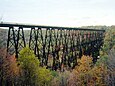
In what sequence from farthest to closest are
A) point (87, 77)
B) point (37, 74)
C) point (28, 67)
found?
1. point (87, 77)
2. point (37, 74)
3. point (28, 67)

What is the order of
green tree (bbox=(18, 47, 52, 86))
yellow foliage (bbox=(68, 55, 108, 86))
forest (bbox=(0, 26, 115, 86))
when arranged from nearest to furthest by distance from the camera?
forest (bbox=(0, 26, 115, 86))
green tree (bbox=(18, 47, 52, 86))
yellow foliage (bbox=(68, 55, 108, 86))

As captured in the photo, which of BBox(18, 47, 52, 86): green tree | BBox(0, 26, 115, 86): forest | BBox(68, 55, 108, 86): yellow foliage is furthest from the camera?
BBox(68, 55, 108, 86): yellow foliage

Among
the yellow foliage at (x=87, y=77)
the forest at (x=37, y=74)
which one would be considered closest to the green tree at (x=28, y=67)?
the forest at (x=37, y=74)

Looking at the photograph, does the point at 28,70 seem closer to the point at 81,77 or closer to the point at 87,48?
the point at 81,77

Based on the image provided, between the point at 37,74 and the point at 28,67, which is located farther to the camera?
the point at 37,74

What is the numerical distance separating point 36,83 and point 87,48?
28.9 meters

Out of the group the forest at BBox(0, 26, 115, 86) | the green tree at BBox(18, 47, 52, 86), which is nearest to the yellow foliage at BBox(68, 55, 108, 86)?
the forest at BBox(0, 26, 115, 86)

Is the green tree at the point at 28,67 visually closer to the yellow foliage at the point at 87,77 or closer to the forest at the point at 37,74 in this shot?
the forest at the point at 37,74

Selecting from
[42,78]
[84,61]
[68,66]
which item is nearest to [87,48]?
[68,66]

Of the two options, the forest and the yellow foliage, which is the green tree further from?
the yellow foliage

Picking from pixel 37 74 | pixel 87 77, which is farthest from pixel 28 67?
pixel 87 77

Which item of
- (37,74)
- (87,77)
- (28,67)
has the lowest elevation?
(87,77)

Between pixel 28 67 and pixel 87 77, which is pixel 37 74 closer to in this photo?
pixel 28 67

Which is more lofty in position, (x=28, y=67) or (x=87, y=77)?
(x=28, y=67)
